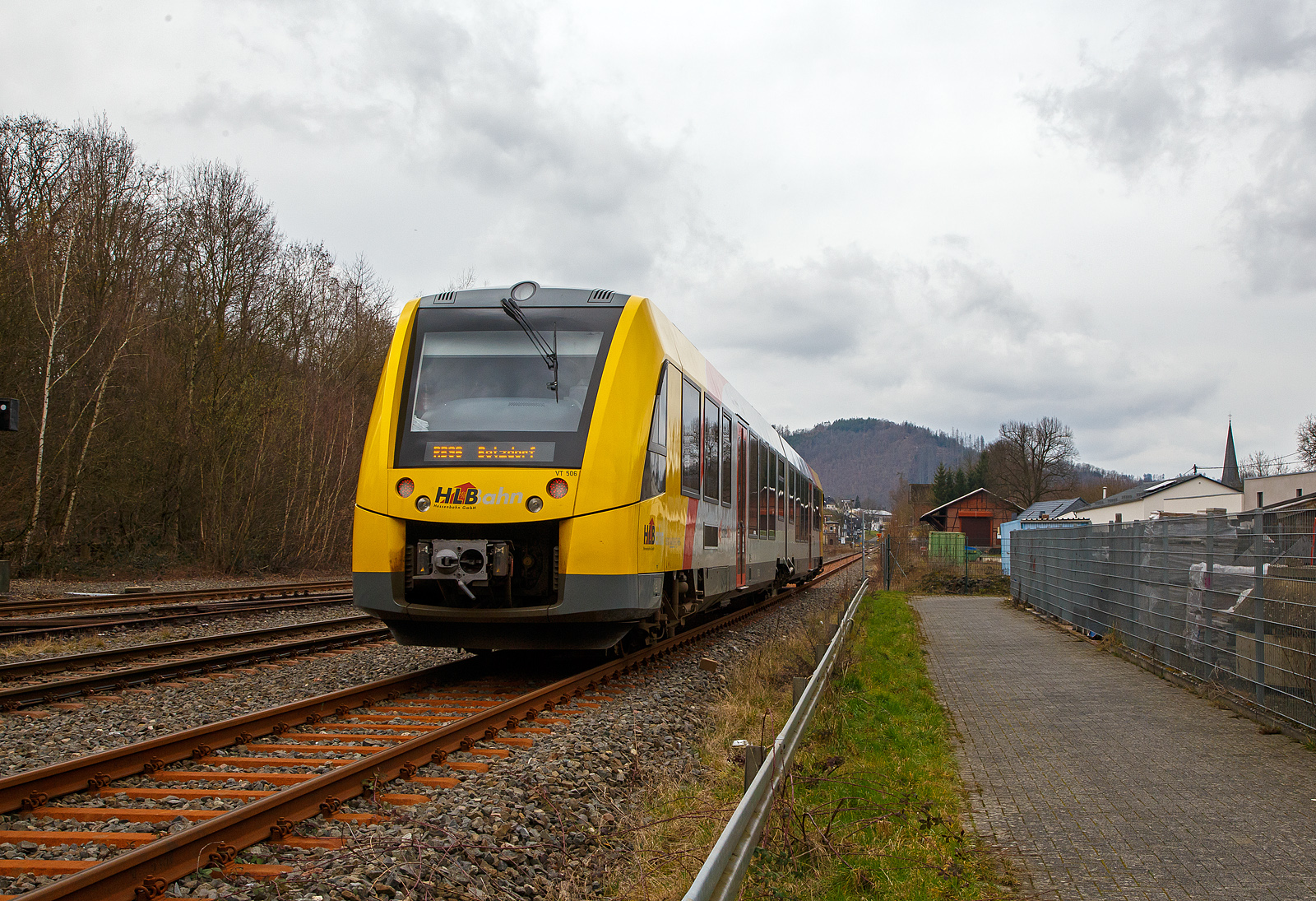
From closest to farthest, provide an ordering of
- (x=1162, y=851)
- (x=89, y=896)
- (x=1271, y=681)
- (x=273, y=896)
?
1. (x=89, y=896)
2. (x=273, y=896)
3. (x=1162, y=851)
4. (x=1271, y=681)

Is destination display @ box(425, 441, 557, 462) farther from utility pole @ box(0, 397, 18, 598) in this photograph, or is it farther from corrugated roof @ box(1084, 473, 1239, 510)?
corrugated roof @ box(1084, 473, 1239, 510)

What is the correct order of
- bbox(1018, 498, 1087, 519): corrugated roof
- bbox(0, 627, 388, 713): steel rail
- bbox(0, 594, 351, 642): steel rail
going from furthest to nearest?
bbox(1018, 498, 1087, 519): corrugated roof → bbox(0, 594, 351, 642): steel rail → bbox(0, 627, 388, 713): steel rail

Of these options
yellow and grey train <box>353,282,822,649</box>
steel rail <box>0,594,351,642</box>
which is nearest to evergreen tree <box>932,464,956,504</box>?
steel rail <box>0,594,351,642</box>

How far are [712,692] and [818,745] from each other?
264cm

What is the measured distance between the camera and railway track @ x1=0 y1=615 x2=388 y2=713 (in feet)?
26.0

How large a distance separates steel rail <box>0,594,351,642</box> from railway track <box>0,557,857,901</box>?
6.34 m

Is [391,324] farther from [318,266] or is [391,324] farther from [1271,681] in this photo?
[1271,681]

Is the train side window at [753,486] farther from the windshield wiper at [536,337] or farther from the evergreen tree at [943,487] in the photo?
the evergreen tree at [943,487]

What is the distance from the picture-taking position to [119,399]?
25500mm

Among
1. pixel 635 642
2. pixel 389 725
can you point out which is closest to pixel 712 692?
pixel 635 642

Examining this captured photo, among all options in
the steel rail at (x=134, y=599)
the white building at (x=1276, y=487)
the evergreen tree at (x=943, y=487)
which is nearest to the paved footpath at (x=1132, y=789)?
the steel rail at (x=134, y=599)

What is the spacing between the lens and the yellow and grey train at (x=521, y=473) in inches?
325

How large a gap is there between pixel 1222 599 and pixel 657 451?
5512 millimetres

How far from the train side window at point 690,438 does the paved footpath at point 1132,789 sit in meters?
3.33
